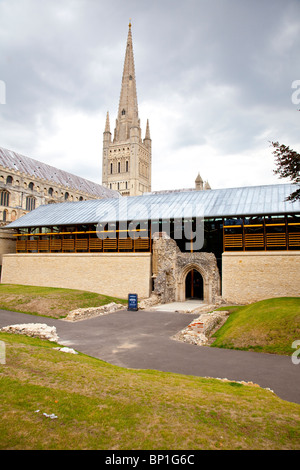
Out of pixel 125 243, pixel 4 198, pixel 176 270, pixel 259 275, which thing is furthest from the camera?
pixel 4 198

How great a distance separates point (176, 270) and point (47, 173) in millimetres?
54057

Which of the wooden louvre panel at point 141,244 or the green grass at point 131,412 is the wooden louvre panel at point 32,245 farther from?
the green grass at point 131,412

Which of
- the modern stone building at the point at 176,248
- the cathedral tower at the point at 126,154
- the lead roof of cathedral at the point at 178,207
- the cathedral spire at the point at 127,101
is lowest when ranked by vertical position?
the modern stone building at the point at 176,248

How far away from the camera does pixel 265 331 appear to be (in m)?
12.8

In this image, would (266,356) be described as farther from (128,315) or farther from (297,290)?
(297,290)

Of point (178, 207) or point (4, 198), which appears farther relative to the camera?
point (4, 198)

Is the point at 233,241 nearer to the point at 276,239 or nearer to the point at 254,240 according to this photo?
the point at 254,240

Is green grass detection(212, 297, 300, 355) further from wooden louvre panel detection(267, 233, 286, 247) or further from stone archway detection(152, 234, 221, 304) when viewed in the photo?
stone archway detection(152, 234, 221, 304)

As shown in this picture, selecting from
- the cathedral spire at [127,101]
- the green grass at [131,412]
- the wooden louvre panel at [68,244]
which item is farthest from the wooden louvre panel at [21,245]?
the cathedral spire at [127,101]

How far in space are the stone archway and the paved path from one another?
7.97m

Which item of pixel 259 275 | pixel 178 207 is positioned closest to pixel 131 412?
pixel 259 275

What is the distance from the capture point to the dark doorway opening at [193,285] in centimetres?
2786

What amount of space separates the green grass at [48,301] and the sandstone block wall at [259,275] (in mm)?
9440
